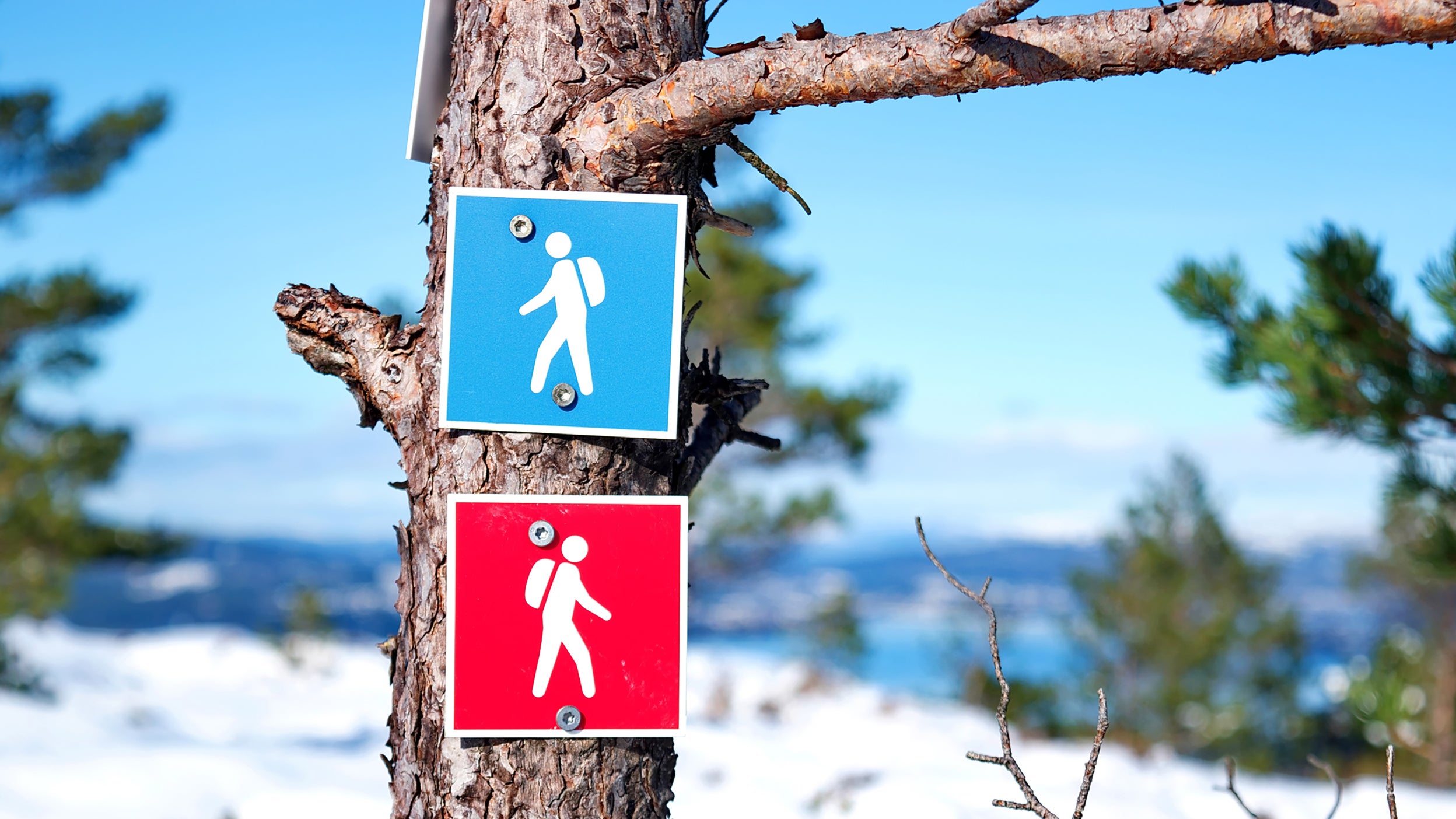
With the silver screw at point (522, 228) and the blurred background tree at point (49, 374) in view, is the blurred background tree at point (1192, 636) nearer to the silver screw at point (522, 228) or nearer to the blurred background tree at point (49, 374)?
the blurred background tree at point (49, 374)

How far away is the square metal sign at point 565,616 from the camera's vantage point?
56.7 inches

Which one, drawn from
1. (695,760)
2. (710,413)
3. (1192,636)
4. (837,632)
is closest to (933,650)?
(837,632)

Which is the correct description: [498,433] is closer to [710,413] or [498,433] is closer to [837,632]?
[710,413]

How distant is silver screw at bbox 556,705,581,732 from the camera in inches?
56.9

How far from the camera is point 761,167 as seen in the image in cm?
166

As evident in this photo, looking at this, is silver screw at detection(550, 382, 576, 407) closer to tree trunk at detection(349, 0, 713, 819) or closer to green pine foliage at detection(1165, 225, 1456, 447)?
tree trunk at detection(349, 0, 713, 819)

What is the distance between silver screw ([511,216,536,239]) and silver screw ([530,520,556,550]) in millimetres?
419

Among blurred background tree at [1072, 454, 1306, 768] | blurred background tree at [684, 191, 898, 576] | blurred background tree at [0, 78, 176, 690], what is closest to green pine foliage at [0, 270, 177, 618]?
blurred background tree at [0, 78, 176, 690]

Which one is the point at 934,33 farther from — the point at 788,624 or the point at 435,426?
the point at 788,624

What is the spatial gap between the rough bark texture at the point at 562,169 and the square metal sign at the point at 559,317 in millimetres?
58

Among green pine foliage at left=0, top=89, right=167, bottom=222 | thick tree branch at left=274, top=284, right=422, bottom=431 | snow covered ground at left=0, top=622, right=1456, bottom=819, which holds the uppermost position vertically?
green pine foliage at left=0, top=89, right=167, bottom=222

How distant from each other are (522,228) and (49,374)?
762 cm

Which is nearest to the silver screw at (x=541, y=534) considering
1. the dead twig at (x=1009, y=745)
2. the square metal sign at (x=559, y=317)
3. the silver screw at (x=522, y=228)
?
the square metal sign at (x=559, y=317)

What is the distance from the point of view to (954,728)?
5.70m
